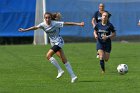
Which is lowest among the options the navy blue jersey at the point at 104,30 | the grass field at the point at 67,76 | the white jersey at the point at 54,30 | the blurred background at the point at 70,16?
the blurred background at the point at 70,16

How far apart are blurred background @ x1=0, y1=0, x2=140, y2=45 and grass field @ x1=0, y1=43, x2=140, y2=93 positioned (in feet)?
27.3

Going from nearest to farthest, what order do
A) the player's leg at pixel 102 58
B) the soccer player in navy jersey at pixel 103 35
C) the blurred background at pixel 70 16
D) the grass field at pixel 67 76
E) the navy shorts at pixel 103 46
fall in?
the grass field at pixel 67 76 < the player's leg at pixel 102 58 < the soccer player in navy jersey at pixel 103 35 < the navy shorts at pixel 103 46 < the blurred background at pixel 70 16

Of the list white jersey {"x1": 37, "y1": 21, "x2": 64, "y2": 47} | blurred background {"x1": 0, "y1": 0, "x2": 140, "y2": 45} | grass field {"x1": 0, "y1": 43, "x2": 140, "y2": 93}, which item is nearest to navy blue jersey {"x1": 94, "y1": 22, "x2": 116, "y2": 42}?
grass field {"x1": 0, "y1": 43, "x2": 140, "y2": 93}

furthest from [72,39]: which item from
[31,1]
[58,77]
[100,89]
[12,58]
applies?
[100,89]

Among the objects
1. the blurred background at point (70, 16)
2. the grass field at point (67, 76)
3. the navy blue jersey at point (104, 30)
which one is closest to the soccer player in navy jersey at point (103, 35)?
the navy blue jersey at point (104, 30)

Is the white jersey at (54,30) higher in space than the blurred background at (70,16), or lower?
higher

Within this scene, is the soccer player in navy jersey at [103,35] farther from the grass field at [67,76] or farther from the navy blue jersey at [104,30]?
the grass field at [67,76]

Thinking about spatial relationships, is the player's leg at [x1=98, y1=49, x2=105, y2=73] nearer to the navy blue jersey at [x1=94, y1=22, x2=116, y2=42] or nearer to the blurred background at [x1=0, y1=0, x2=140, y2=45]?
the navy blue jersey at [x1=94, y1=22, x2=116, y2=42]

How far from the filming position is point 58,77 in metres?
14.9

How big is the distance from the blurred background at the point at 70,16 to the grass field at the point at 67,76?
832 centimetres

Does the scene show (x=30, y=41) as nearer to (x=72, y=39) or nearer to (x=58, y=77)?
(x=72, y=39)

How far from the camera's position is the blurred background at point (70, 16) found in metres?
31.4

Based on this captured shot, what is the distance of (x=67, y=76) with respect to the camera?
1547 cm

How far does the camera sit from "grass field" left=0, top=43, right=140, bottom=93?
12.6m
